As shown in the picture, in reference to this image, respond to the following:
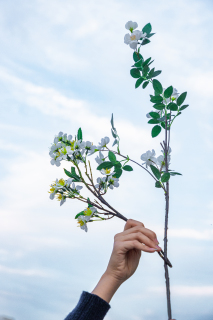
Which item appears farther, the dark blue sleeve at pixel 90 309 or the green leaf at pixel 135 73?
the green leaf at pixel 135 73

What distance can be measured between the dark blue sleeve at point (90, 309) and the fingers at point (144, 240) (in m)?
0.25

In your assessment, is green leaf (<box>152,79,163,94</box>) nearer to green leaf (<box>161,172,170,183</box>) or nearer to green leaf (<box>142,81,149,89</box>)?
green leaf (<box>142,81,149,89</box>)

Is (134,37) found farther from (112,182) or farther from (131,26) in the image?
(112,182)

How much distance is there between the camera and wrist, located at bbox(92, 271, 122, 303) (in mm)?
1169

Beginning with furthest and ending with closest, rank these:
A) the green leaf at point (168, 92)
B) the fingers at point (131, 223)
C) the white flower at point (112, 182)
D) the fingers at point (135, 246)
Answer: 1. the white flower at point (112, 182)
2. the green leaf at point (168, 92)
3. the fingers at point (131, 223)
4. the fingers at point (135, 246)

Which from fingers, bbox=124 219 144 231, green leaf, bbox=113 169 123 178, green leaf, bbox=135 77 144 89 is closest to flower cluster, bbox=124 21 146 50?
green leaf, bbox=135 77 144 89

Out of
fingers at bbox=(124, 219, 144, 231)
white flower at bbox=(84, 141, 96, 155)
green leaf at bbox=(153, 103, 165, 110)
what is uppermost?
green leaf at bbox=(153, 103, 165, 110)

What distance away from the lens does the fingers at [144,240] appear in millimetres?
1059

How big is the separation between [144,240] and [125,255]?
135mm

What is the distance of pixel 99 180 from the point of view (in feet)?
4.52

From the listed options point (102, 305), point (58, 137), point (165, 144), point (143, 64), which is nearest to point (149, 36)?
point (143, 64)

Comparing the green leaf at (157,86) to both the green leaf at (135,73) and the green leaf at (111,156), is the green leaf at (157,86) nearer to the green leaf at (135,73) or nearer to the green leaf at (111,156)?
the green leaf at (135,73)

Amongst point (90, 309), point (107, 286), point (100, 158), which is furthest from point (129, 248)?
point (100, 158)

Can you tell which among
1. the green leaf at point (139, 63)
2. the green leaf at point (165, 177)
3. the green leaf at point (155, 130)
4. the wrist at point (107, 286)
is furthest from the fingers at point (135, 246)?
the green leaf at point (139, 63)
